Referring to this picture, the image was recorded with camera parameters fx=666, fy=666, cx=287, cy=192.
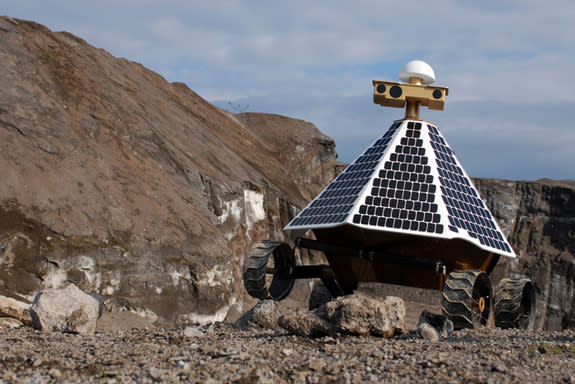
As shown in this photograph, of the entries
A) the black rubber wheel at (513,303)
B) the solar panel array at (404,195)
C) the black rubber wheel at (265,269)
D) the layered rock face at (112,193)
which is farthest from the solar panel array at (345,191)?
the layered rock face at (112,193)

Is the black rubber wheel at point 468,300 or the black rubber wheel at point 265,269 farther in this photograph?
the black rubber wheel at point 265,269

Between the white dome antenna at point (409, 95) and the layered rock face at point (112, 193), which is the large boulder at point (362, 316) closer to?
the white dome antenna at point (409, 95)

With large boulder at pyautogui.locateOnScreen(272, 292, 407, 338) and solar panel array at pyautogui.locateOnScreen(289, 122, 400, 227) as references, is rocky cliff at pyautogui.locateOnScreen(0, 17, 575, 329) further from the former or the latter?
large boulder at pyautogui.locateOnScreen(272, 292, 407, 338)

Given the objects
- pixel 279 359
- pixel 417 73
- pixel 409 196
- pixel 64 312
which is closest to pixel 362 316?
pixel 279 359

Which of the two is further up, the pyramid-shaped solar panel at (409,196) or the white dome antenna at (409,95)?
the white dome antenna at (409,95)

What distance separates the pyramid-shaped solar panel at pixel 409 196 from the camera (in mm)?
11641

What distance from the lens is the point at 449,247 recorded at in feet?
38.9

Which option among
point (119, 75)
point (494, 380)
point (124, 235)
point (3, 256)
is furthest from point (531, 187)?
point (494, 380)

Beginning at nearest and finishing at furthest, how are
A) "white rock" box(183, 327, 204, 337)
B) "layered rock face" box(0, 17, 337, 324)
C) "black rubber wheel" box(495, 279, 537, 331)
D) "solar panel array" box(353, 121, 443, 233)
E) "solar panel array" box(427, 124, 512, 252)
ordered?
"white rock" box(183, 327, 204, 337) < "solar panel array" box(353, 121, 443, 233) < "solar panel array" box(427, 124, 512, 252) < "black rubber wheel" box(495, 279, 537, 331) < "layered rock face" box(0, 17, 337, 324)

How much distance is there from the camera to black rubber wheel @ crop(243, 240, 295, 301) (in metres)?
12.6

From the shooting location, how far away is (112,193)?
20000 millimetres

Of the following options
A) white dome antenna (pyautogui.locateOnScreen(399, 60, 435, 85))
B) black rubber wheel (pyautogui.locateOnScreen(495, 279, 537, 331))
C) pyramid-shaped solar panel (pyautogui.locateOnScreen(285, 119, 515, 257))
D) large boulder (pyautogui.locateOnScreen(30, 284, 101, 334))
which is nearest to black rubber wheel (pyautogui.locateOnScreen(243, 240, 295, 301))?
pyramid-shaped solar panel (pyautogui.locateOnScreen(285, 119, 515, 257))

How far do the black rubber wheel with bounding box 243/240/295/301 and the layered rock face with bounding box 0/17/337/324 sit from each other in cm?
573

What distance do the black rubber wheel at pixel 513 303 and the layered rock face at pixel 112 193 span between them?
9.44m
